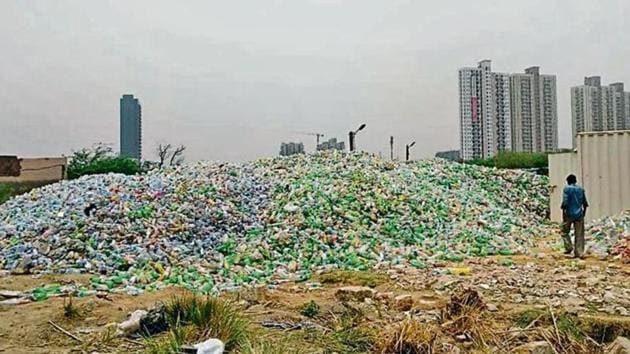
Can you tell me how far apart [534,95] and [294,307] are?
74.7 ft

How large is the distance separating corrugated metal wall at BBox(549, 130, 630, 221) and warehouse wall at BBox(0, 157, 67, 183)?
13.3 metres

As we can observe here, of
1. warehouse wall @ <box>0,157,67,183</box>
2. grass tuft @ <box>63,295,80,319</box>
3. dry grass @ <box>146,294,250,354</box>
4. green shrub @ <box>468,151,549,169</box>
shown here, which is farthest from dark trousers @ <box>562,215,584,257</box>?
A: warehouse wall @ <box>0,157,67,183</box>

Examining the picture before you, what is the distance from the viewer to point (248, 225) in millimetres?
8633

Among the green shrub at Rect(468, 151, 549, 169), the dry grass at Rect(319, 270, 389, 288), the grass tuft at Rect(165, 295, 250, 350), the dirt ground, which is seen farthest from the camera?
the green shrub at Rect(468, 151, 549, 169)

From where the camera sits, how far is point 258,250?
303 inches

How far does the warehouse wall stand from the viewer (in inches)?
671

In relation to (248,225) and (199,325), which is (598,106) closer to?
(248,225)

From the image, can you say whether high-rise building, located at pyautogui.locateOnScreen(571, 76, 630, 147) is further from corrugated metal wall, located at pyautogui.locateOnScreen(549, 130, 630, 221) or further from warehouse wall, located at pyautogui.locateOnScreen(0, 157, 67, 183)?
warehouse wall, located at pyautogui.locateOnScreen(0, 157, 67, 183)

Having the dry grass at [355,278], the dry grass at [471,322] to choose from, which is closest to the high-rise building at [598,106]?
the dry grass at [355,278]

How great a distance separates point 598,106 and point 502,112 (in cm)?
362

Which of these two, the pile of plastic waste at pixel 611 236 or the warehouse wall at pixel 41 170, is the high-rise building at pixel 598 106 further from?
the warehouse wall at pixel 41 170

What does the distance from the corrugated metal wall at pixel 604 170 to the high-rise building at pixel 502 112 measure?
544 inches

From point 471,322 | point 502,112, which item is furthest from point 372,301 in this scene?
point 502,112

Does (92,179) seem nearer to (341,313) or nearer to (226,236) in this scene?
(226,236)
